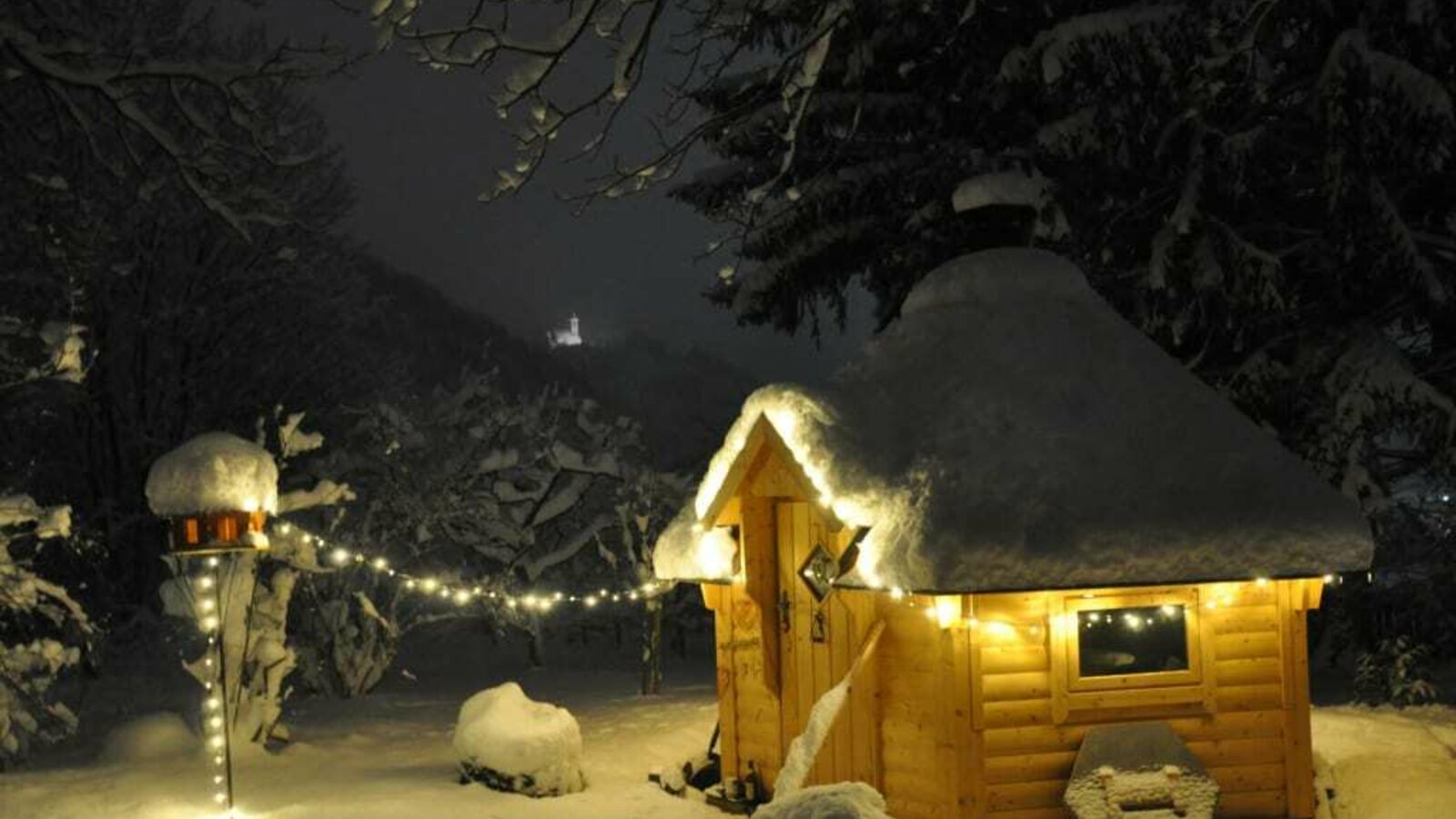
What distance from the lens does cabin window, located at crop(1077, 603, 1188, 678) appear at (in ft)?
32.2

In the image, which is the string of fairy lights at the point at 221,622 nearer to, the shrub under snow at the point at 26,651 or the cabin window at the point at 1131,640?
the cabin window at the point at 1131,640

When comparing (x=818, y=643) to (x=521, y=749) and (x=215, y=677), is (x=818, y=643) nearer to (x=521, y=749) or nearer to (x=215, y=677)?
(x=521, y=749)

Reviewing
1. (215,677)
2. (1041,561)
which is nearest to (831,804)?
(1041,561)

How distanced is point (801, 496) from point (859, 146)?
305 inches

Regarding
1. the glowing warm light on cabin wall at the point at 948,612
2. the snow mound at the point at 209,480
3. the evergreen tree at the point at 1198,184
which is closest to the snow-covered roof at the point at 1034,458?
the glowing warm light on cabin wall at the point at 948,612

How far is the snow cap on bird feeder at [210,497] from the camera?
12.3 m

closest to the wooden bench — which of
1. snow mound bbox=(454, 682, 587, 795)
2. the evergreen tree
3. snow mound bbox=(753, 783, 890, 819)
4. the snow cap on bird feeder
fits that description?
snow mound bbox=(753, 783, 890, 819)

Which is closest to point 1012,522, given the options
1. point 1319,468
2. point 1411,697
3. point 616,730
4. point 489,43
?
point 489,43

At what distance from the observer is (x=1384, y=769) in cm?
1098

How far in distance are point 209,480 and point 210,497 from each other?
15 cm

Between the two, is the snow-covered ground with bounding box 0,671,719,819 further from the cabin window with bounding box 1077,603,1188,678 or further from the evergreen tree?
the evergreen tree

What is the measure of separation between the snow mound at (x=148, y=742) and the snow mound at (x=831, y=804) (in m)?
10.0

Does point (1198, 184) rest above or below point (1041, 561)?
above

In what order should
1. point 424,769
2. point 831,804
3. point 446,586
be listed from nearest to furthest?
point 831,804
point 424,769
point 446,586
